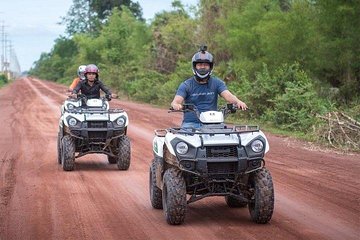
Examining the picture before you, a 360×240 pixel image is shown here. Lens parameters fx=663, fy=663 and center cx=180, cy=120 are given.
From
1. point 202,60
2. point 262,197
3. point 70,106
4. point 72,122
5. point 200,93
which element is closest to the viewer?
point 262,197

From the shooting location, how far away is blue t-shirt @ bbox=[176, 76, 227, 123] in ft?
28.8

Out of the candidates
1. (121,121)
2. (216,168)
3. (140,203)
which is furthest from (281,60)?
(216,168)

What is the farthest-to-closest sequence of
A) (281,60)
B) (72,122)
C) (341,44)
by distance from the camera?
(281,60), (341,44), (72,122)

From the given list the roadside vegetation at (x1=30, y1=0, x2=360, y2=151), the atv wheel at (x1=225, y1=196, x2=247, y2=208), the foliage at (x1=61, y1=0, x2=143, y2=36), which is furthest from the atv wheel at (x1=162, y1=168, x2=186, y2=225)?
the foliage at (x1=61, y1=0, x2=143, y2=36)

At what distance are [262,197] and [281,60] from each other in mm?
18162

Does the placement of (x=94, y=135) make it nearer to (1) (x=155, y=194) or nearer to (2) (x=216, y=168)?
(1) (x=155, y=194)

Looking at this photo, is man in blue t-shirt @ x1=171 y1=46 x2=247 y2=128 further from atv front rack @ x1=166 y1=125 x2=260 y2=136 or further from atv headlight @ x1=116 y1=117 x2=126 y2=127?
atv headlight @ x1=116 y1=117 x2=126 y2=127

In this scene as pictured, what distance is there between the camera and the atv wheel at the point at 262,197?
7.74 meters

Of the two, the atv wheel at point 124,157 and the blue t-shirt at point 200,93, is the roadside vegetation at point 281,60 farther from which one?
the blue t-shirt at point 200,93

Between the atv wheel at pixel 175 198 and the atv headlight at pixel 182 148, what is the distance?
313mm

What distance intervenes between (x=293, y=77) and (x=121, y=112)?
11828 mm

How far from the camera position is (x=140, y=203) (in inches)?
373

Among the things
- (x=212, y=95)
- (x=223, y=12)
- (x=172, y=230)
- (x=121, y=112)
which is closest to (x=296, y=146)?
(x=121, y=112)

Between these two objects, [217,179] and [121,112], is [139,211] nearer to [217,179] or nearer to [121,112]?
[217,179]
